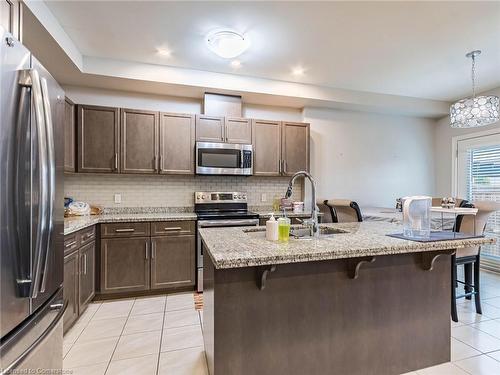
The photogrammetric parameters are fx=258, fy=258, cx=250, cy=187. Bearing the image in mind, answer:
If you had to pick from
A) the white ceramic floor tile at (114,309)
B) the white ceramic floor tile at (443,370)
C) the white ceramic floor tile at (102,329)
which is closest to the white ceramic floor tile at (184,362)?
the white ceramic floor tile at (102,329)

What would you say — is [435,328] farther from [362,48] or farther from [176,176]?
[176,176]

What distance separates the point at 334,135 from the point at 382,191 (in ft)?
4.45

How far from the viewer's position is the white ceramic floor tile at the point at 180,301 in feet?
9.13

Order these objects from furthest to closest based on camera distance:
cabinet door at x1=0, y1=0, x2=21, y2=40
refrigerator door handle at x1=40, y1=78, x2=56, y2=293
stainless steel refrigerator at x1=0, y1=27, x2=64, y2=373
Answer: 1. cabinet door at x1=0, y1=0, x2=21, y2=40
2. refrigerator door handle at x1=40, y1=78, x2=56, y2=293
3. stainless steel refrigerator at x1=0, y1=27, x2=64, y2=373

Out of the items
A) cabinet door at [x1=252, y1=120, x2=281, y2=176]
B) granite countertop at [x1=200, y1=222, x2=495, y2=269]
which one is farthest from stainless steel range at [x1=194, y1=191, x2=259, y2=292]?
granite countertop at [x1=200, y1=222, x2=495, y2=269]

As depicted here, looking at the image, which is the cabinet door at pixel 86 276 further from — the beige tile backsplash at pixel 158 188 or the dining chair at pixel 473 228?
the dining chair at pixel 473 228

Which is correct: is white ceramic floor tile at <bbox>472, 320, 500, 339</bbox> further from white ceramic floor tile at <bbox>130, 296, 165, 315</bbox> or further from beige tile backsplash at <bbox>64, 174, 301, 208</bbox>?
white ceramic floor tile at <bbox>130, 296, 165, 315</bbox>

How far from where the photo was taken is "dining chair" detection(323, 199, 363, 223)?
8.97 ft

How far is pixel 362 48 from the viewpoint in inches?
111

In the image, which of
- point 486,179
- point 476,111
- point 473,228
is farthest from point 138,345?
point 486,179

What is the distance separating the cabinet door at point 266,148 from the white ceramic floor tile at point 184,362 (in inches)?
92.5

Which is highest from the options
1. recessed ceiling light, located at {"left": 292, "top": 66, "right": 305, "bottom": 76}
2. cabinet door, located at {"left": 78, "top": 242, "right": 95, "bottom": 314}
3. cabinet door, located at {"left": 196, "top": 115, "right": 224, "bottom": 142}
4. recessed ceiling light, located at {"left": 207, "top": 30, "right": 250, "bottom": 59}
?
recessed ceiling light, located at {"left": 292, "top": 66, "right": 305, "bottom": 76}

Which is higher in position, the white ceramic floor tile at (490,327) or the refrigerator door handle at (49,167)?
the refrigerator door handle at (49,167)

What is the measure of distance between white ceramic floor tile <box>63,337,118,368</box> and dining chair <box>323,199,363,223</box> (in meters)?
2.42
